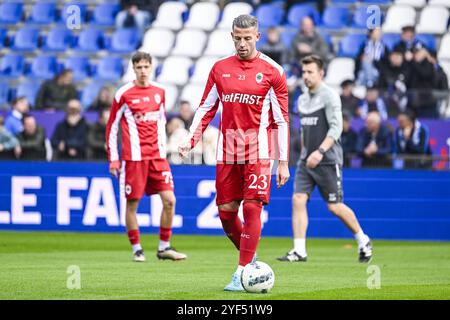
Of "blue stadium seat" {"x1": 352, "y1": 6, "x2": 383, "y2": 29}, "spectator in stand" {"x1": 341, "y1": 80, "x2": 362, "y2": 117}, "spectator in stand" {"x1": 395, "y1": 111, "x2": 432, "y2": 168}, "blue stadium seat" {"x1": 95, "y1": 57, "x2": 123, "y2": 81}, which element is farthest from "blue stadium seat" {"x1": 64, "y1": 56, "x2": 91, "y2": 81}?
"spectator in stand" {"x1": 395, "y1": 111, "x2": 432, "y2": 168}

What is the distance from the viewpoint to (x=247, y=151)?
9.86 metres

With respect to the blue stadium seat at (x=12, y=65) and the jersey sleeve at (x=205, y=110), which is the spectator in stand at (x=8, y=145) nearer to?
the blue stadium seat at (x=12, y=65)

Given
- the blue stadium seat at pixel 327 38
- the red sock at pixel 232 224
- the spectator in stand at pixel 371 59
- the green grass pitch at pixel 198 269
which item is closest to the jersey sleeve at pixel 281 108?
the red sock at pixel 232 224

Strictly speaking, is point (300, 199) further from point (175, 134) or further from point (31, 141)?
point (31, 141)

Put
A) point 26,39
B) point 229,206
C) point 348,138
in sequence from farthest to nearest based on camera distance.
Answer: point 26,39
point 348,138
point 229,206

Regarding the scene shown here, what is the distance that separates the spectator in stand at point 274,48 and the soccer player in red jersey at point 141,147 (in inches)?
278

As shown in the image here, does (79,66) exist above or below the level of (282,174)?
below

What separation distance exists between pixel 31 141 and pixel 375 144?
580cm

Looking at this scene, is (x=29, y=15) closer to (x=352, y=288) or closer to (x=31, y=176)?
(x=31, y=176)

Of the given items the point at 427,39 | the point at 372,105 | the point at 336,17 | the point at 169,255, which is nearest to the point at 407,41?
the point at 427,39

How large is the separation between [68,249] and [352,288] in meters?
6.20

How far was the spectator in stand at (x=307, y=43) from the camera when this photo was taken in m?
20.3

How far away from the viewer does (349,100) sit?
1916cm

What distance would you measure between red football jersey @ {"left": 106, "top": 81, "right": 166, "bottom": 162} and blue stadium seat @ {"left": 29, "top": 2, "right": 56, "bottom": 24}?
11215 mm
